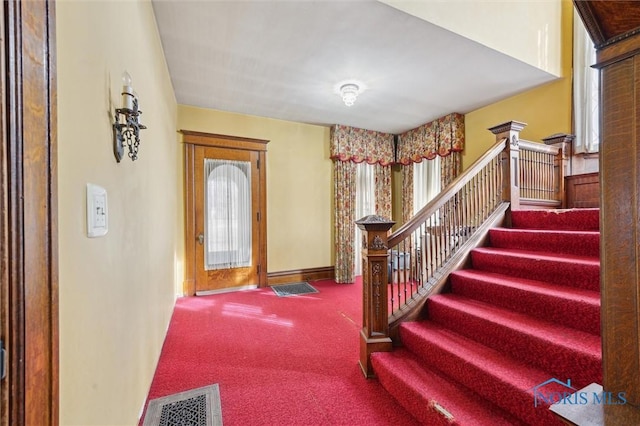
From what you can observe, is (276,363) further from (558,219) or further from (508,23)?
(508,23)

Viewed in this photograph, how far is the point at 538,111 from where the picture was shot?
142 inches

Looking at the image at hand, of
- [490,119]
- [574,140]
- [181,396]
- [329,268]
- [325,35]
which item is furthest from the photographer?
[329,268]

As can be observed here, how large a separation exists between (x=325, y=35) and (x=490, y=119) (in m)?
2.94

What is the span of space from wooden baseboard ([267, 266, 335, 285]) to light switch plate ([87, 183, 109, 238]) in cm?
371

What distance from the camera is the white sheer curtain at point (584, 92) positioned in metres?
3.14

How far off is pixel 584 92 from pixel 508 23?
1.26 metres

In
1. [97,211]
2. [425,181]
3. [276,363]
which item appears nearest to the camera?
[97,211]

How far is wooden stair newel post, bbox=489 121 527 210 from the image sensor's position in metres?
3.06

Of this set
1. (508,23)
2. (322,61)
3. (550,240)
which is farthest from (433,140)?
(550,240)

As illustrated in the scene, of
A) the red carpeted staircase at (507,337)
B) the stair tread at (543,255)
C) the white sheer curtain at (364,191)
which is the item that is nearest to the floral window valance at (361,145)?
the white sheer curtain at (364,191)

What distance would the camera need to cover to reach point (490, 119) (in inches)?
163

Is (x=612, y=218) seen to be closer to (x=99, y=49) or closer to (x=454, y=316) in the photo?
(x=454, y=316)

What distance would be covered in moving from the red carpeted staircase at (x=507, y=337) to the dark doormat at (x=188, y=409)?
112 cm

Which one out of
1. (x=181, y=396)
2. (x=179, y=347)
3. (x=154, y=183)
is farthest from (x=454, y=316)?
(x=154, y=183)
